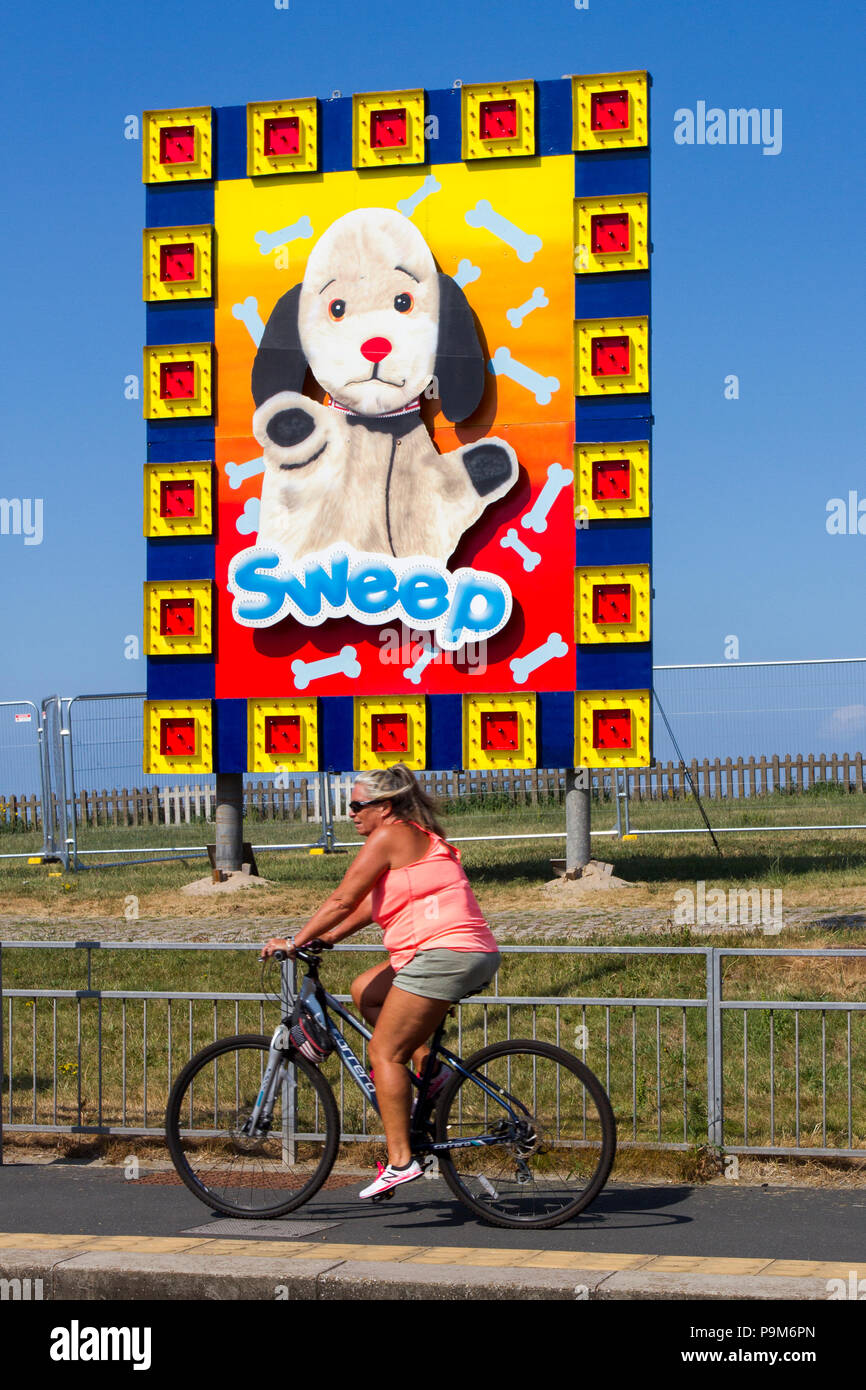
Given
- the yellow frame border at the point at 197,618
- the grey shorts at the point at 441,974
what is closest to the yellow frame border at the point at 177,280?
the yellow frame border at the point at 197,618

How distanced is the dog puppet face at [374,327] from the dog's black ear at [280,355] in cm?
1

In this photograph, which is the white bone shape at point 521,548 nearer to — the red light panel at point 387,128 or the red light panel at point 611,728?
the red light panel at point 611,728

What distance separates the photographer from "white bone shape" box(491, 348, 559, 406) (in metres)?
17.8

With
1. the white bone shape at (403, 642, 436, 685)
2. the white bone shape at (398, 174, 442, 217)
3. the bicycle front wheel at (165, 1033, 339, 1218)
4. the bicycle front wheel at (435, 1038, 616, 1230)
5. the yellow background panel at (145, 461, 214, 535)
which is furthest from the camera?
the yellow background panel at (145, 461, 214, 535)

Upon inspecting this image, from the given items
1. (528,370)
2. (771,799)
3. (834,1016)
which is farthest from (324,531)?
(771,799)

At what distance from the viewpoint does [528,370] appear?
17.9 metres

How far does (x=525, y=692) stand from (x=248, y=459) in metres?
4.00

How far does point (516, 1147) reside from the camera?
6.71m

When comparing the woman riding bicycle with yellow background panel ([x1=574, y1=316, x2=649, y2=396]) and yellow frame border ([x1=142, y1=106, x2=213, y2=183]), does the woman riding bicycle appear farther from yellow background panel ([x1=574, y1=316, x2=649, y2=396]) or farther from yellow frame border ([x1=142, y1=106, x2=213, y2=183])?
yellow frame border ([x1=142, y1=106, x2=213, y2=183])

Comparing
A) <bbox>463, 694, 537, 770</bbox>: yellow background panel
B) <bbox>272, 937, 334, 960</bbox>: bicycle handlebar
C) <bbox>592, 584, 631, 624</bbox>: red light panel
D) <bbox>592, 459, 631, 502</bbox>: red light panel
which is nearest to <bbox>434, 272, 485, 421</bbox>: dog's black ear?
<bbox>592, 459, 631, 502</bbox>: red light panel

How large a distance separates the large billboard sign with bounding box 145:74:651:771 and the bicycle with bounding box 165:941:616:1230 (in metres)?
10.7

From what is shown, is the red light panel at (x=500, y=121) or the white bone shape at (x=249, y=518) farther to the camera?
the white bone shape at (x=249, y=518)

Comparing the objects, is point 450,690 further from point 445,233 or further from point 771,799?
point 771,799

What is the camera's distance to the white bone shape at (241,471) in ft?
60.6
